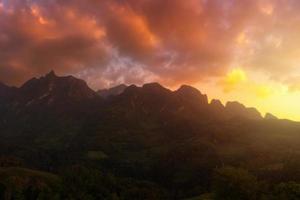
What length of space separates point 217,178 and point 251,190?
11.8 meters

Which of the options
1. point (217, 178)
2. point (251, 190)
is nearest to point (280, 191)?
point (251, 190)

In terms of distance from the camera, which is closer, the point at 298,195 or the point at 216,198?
the point at 298,195

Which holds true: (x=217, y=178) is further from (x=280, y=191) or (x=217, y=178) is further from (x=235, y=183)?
(x=280, y=191)

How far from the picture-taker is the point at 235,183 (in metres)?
140

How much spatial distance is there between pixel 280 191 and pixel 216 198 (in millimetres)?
21373

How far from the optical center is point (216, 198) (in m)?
145

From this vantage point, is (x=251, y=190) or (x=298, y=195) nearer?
(x=298, y=195)

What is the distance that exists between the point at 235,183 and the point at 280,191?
16.1m

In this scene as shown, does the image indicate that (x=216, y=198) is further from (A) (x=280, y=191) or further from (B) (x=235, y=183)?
(A) (x=280, y=191)

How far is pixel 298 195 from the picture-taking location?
13275cm

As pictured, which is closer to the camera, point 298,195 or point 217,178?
point 298,195

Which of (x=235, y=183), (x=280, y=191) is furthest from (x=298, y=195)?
(x=235, y=183)

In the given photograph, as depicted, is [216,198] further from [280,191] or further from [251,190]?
[280,191]

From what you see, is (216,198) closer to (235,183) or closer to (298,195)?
(235,183)
